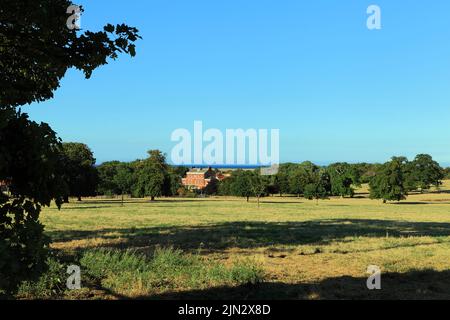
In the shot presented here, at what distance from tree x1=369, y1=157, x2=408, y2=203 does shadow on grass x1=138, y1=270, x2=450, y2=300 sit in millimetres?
84203

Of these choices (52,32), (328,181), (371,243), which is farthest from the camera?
(328,181)

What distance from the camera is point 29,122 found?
555 centimetres

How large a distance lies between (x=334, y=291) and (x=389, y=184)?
87969mm

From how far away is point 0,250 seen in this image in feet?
15.1

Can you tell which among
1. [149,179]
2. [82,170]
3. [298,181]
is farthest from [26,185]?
[298,181]

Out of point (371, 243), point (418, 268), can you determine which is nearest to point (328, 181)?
point (371, 243)

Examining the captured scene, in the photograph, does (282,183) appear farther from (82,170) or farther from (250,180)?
(82,170)

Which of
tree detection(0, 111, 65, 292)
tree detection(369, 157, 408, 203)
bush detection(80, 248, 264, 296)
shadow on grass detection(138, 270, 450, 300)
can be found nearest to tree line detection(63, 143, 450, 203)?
tree detection(369, 157, 408, 203)

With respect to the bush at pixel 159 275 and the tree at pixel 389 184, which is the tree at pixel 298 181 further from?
the bush at pixel 159 275

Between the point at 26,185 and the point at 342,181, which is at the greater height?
the point at 342,181

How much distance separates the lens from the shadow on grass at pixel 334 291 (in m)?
9.62

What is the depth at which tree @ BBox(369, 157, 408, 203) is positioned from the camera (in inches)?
3573
